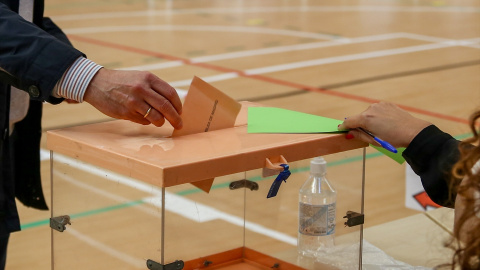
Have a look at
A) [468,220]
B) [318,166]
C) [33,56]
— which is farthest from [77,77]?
[468,220]

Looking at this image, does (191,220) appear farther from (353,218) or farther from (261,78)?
(261,78)

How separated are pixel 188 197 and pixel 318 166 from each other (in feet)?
0.86

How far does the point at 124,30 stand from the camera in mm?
6918

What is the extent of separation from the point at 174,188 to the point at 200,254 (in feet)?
0.70

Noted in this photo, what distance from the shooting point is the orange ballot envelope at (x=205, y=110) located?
1.38 metres

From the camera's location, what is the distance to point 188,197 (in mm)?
1455

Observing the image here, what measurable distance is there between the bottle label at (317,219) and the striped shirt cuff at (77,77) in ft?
1.52

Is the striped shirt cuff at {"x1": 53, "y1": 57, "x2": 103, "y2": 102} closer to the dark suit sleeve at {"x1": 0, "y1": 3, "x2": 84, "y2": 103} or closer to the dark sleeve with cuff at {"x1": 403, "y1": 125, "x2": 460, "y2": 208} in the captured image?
the dark suit sleeve at {"x1": 0, "y1": 3, "x2": 84, "y2": 103}

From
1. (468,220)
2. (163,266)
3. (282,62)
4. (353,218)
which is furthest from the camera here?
(282,62)

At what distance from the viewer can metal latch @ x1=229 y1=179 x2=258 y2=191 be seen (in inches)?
63.1

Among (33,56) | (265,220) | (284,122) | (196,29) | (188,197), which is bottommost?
(196,29)

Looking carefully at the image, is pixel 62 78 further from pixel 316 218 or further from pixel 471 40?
pixel 471 40

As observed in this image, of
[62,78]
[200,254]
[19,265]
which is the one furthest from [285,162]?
[19,265]

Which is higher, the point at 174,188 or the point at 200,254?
the point at 174,188
